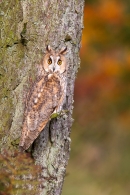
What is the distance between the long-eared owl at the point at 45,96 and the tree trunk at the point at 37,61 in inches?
2.6

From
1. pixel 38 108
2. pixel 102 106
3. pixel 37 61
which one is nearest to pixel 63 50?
pixel 37 61

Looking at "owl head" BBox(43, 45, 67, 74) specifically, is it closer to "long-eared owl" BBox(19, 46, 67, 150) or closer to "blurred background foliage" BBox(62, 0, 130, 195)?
"long-eared owl" BBox(19, 46, 67, 150)

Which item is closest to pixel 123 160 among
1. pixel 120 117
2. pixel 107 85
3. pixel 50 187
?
pixel 120 117

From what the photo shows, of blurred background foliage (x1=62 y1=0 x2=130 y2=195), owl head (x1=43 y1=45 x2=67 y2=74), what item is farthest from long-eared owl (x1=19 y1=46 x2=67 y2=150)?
blurred background foliage (x1=62 y1=0 x2=130 y2=195)

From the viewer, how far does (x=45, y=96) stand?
449cm

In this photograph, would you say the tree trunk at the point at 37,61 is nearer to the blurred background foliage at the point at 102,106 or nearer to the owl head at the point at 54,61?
the owl head at the point at 54,61

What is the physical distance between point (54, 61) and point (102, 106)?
9.24 meters

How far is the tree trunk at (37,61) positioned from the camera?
4508 millimetres

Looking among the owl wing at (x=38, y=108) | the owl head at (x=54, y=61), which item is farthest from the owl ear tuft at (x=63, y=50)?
the owl wing at (x=38, y=108)

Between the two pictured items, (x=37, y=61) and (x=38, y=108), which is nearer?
(x=38, y=108)

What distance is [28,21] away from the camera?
460cm

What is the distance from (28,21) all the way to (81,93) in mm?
10079

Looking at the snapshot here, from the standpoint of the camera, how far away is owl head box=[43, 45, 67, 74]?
4566 millimetres

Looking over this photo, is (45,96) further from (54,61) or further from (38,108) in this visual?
(54,61)
